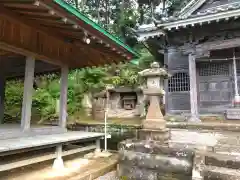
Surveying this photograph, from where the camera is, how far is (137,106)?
37.7 feet

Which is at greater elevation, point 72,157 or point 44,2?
point 44,2

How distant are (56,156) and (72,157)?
94 cm

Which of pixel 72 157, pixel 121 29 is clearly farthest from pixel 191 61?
pixel 121 29

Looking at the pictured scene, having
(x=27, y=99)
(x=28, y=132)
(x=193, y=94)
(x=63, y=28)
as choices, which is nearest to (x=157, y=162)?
(x=28, y=132)

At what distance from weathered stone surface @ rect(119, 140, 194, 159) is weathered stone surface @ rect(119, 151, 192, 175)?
0.06 m

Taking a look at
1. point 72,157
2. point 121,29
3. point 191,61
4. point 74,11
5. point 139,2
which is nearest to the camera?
point 74,11

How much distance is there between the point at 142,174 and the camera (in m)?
3.80

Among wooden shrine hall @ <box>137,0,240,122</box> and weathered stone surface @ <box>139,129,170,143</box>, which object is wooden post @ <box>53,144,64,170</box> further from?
wooden shrine hall @ <box>137,0,240,122</box>

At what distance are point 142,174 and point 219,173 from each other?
4.67ft

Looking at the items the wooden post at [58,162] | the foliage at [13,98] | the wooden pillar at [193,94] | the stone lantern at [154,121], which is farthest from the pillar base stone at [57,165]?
the foliage at [13,98]

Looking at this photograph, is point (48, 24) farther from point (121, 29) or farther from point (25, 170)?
point (121, 29)

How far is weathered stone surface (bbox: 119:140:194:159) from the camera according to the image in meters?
3.49

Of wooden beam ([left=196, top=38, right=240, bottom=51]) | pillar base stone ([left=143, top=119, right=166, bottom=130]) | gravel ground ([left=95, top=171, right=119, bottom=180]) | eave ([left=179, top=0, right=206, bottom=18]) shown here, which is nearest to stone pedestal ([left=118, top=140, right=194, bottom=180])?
gravel ground ([left=95, top=171, right=119, bottom=180])

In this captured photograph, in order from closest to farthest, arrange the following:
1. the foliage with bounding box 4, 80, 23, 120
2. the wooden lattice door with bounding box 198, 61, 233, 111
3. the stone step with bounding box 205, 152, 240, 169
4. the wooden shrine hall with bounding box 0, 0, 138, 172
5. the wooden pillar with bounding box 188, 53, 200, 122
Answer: the stone step with bounding box 205, 152, 240, 169
the wooden shrine hall with bounding box 0, 0, 138, 172
the wooden pillar with bounding box 188, 53, 200, 122
the wooden lattice door with bounding box 198, 61, 233, 111
the foliage with bounding box 4, 80, 23, 120
